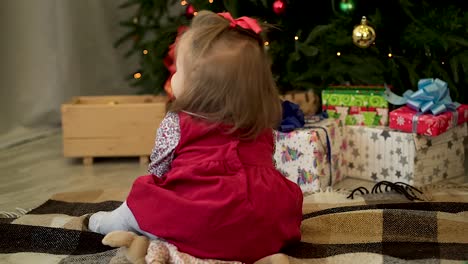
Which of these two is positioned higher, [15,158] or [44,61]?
[44,61]

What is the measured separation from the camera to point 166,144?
126 cm

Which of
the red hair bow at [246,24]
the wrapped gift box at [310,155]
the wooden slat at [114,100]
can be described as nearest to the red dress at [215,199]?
the red hair bow at [246,24]

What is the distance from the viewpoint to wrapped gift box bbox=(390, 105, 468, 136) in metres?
1.75

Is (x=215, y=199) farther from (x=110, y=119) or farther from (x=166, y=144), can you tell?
(x=110, y=119)

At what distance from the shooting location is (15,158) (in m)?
2.33

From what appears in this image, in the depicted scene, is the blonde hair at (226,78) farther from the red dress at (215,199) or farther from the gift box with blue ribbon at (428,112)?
the gift box with blue ribbon at (428,112)

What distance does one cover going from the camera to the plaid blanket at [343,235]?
4.20ft

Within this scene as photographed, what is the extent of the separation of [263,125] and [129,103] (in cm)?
118

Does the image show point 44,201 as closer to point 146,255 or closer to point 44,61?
point 146,255

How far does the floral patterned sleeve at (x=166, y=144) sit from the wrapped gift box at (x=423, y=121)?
2.65ft

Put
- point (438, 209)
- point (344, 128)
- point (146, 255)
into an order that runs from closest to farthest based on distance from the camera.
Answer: point (146, 255) < point (438, 209) < point (344, 128)

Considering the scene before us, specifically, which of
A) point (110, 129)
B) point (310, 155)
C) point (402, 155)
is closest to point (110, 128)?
point (110, 129)

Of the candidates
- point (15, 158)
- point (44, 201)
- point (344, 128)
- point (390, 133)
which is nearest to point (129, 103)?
point (15, 158)

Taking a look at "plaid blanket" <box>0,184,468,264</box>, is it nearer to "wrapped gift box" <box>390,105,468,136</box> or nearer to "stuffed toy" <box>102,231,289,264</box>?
"stuffed toy" <box>102,231,289,264</box>
